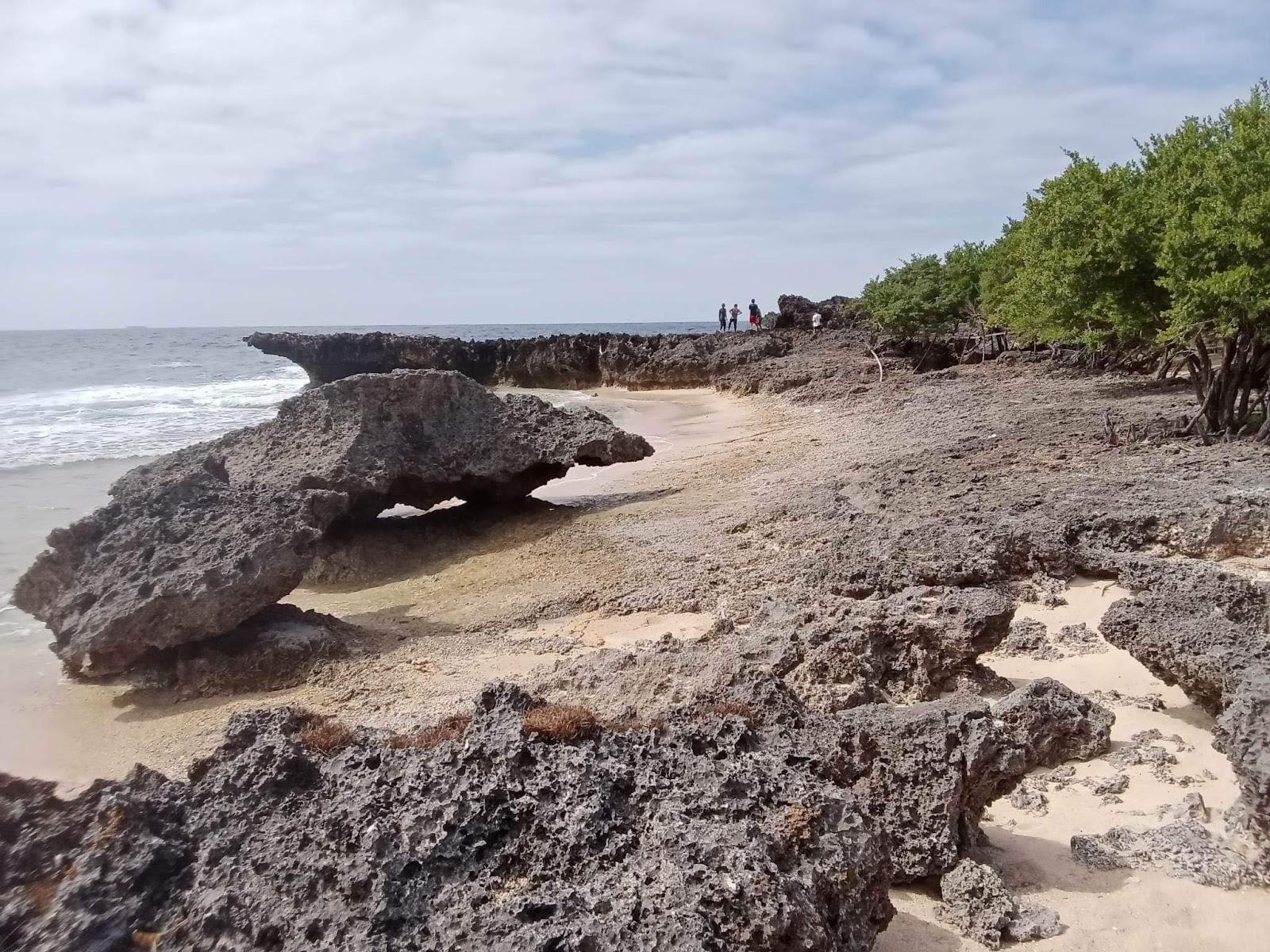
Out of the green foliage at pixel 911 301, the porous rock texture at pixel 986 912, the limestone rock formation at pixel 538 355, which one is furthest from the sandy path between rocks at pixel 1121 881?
the limestone rock formation at pixel 538 355

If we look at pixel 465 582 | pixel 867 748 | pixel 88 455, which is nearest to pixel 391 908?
pixel 867 748

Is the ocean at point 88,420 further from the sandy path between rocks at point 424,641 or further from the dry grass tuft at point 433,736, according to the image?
the dry grass tuft at point 433,736

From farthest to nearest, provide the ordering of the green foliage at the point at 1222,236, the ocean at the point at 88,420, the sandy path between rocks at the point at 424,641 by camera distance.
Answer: the ocean at the point at 88,420 → the green foliage at the point at 1222,236 → the sandy path between rocks at the point at 424,641

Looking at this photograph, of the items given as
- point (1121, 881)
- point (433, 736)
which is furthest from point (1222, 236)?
point (433, 736)

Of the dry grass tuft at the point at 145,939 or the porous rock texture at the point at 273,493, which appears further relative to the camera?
the porous rock texture at the point at 273,493

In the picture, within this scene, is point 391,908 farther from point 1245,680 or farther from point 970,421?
point 970,421

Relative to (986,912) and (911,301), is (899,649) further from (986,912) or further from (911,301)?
(911,301)

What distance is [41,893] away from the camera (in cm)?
281

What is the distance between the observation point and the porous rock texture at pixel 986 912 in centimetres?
353

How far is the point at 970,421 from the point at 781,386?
14268 millimetres

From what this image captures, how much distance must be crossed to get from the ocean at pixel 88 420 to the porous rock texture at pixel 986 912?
9506 mm

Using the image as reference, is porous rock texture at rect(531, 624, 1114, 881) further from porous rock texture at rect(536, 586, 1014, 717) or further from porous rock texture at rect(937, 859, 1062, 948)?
porous rock texture at rect(536, 586, 1014, 717)

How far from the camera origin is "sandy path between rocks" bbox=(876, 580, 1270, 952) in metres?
3.52

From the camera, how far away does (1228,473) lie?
9719 millimetres
